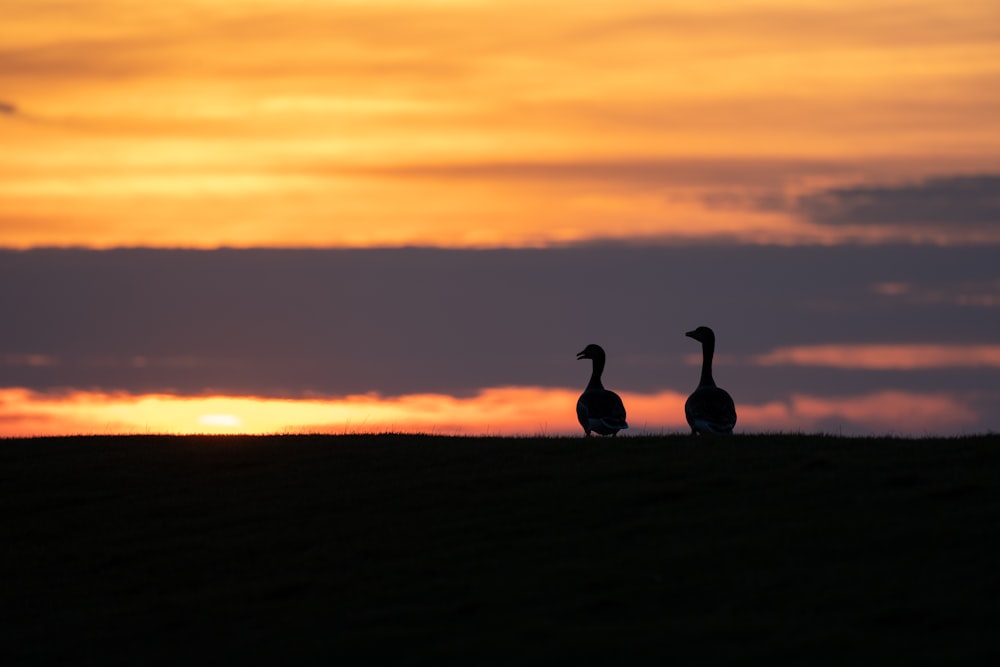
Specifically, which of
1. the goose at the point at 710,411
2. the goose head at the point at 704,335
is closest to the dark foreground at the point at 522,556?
the goose at the point at 710,411

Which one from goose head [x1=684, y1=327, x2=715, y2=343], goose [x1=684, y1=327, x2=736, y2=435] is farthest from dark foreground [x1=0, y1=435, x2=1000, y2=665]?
goose head [x1=684, y1=327, x2=715, y2=343]

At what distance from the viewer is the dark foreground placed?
846 inches

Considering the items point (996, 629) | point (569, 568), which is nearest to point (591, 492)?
point (569, 568)

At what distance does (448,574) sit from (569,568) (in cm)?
221

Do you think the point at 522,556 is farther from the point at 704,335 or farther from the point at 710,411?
the point at 704,335

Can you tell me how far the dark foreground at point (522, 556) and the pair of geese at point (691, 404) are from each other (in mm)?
3388

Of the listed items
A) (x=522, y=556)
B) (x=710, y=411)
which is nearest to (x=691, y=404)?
(x=710, y=411)

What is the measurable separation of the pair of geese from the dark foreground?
3388 millimetres

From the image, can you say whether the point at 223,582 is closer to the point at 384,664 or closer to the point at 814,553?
the point at 384,664

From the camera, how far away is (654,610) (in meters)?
22.6

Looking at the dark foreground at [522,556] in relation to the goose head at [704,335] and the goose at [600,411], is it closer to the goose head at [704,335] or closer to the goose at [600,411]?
the goose at [600,411]

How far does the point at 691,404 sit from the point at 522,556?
541 inches

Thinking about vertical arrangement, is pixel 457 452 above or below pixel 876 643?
above

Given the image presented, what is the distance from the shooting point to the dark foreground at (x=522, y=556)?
21500 mm
